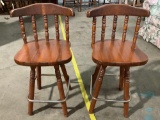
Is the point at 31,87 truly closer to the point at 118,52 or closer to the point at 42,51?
the point at 42,51

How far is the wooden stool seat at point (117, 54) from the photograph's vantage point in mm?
1406

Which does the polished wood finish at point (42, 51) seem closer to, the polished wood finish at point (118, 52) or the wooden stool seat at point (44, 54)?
the wooden stool seat at point (44, 54)

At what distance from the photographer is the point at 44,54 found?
1.50m

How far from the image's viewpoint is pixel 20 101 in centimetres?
188

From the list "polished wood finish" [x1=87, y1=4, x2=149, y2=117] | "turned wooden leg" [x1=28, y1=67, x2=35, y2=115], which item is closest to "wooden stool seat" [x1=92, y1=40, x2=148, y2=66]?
"polished wood finish" [x1=87, y1=4, x2=149, y2=117]

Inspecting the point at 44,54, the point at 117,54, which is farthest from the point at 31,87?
the point at 117,54

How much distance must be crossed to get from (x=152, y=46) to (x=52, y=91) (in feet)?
6.55

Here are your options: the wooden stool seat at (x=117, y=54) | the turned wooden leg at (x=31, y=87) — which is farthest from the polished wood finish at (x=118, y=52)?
the turned wooden leg at (x=31, y=87)

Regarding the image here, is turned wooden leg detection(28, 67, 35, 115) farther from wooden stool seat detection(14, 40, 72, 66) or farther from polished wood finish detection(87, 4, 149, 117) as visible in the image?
polished wood finish detection(87, 4, 149, 117)

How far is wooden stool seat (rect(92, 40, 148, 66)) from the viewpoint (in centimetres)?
141

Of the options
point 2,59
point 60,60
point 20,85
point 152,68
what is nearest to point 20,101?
point 20,85

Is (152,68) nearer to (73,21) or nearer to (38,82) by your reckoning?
(38,82)

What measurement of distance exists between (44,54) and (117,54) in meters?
0.59

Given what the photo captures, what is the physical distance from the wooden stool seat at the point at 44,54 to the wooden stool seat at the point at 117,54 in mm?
244
